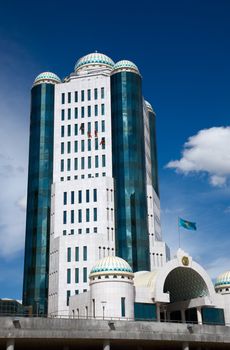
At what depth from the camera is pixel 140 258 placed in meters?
133

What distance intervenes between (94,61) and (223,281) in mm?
82604

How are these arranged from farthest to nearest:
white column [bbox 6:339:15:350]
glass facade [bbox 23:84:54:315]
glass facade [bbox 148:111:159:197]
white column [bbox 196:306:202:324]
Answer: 1. glass facade [bbox 148:111:159:197]
2. glass facade [bbox 23:84:54:315]
3. white column [bbox 196:306:202:324]
4. white column [bbox 6:339:15:350]

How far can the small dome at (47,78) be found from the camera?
15712 centimetres

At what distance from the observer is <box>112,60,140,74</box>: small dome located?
15150 cm

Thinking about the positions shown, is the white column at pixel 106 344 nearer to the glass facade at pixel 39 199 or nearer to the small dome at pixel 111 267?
the small dome at pixel 111 267

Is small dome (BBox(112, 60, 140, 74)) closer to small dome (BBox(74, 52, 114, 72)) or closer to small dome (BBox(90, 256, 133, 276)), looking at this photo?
small dome (BBox(74, 52, 114, 72))

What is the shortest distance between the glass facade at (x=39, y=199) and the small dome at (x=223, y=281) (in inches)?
1785

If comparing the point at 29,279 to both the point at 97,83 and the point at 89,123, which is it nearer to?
the point at 89,123

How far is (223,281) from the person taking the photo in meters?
109

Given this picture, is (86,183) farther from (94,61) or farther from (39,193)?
(94,61)

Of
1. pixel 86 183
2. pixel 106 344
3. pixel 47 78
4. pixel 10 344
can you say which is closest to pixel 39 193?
pixel 86 183

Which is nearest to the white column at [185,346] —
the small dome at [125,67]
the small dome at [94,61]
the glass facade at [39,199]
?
the glass facade at [39,199]

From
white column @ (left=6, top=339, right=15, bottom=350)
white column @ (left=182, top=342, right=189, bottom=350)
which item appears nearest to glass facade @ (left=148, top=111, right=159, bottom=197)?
white column @ (left=182, top=342, right=189, bottom=350)

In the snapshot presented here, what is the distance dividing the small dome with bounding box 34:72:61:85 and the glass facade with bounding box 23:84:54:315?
1.51 m
